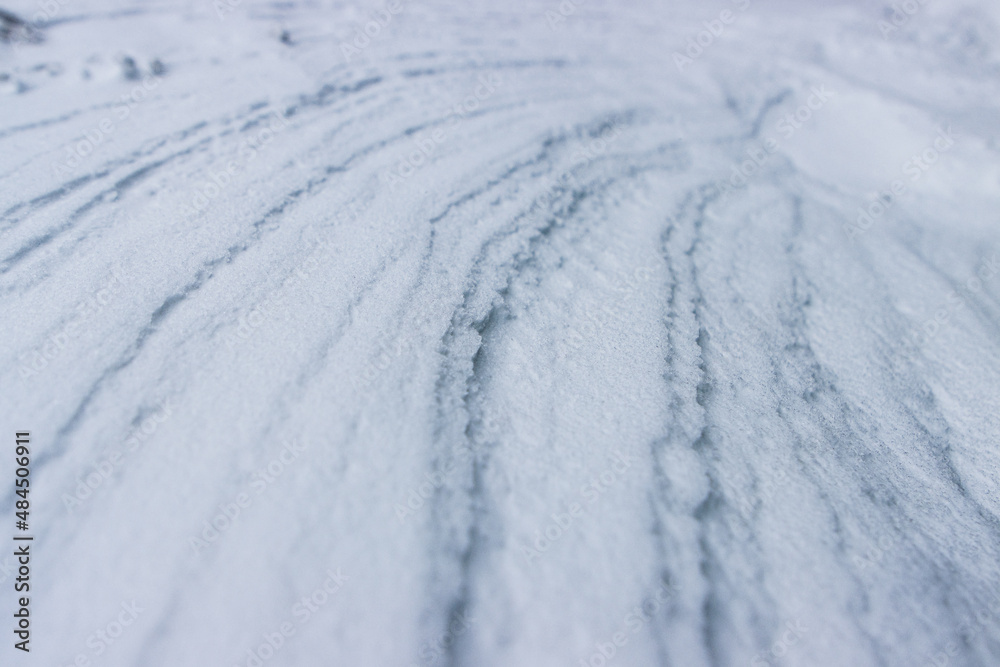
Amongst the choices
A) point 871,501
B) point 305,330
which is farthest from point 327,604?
point 871,501

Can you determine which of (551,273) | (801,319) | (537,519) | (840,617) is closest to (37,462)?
(537,519)

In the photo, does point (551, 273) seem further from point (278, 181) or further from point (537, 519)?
point (278, 181)

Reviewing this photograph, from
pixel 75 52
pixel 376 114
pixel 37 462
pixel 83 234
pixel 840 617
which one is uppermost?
pixel 75 52

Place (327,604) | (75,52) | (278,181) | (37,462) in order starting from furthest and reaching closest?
(75,52), (278,181), (37,462), (327,604)

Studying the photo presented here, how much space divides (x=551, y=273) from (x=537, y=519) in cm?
57

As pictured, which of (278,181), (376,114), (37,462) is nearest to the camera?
(37,462)

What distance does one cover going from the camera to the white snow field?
67 cm

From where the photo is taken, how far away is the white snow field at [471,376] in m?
0.67

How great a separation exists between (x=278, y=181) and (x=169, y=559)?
89 cm

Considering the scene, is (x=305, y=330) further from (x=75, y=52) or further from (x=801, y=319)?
(x=75, y=52)

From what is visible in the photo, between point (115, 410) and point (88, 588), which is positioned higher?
point (115, 410)

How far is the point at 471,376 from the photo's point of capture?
2.92 ft

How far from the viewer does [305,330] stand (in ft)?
3.00

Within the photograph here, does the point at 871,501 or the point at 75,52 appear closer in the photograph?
the point at 871,501
